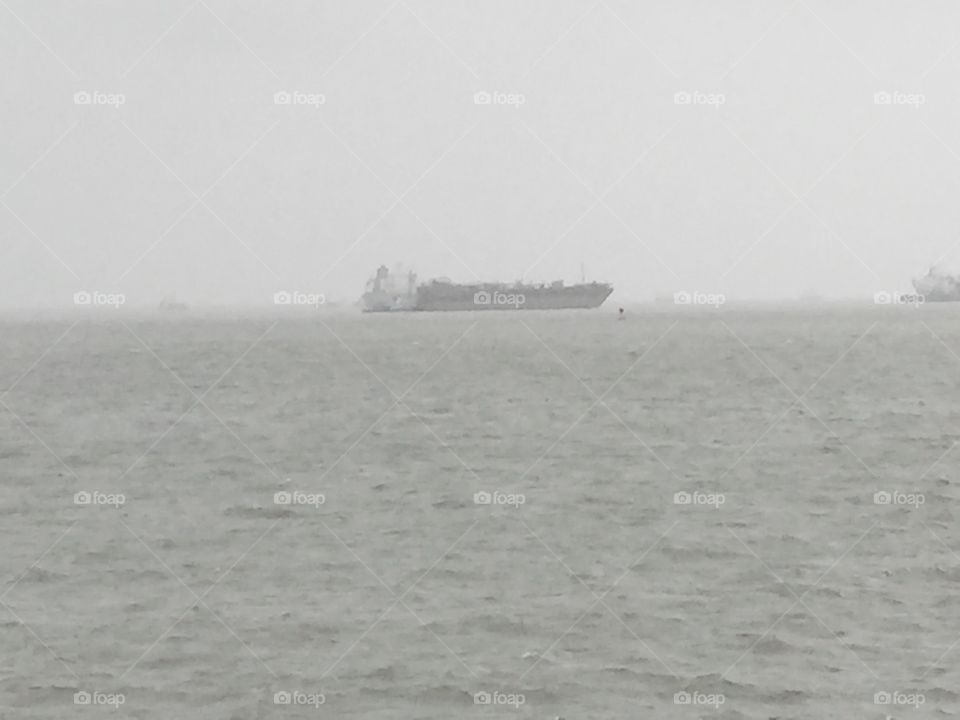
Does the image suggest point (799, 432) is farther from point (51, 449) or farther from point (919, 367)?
point (919, 367)

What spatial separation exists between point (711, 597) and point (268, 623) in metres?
3.66

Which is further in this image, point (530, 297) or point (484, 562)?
point (530, 297)

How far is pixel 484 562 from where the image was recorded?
39.0ft

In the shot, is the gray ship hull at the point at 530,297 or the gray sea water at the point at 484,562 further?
the gray ship hull at the point at 530,297

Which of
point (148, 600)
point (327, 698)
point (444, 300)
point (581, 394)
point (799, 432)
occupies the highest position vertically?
point (444, 300)

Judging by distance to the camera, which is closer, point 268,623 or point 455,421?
point 268,623

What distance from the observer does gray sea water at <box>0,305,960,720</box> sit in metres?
8.56

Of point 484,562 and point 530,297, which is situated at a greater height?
point 530,297

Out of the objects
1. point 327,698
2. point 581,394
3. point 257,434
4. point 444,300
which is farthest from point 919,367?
point 444,300

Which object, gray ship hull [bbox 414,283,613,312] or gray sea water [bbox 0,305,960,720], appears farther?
gray ship hull [bbox 414,283,613,312]

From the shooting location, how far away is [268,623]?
9.95m

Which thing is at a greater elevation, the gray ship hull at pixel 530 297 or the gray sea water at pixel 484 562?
the gray ship hull at pixel 530 297

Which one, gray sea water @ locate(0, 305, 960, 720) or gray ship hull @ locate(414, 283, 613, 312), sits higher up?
gray ship hull @ locate(414, 283, 613, 312)

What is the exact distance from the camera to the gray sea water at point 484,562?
8.56 meters
